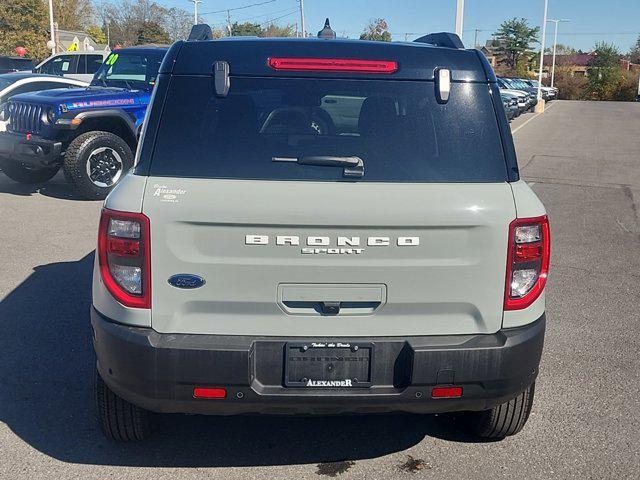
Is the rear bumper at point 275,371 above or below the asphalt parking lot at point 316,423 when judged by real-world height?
above

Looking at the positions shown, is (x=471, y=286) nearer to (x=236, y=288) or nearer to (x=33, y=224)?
(x=236, y=288)

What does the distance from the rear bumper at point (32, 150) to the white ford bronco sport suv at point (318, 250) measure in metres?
7.46

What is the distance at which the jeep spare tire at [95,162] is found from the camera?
10.1 metres

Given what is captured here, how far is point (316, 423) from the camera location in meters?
3.96

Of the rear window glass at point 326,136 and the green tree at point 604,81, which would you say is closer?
the rear window glass at point 326,136

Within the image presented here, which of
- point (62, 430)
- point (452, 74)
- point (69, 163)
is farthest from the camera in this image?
point (69, 163)

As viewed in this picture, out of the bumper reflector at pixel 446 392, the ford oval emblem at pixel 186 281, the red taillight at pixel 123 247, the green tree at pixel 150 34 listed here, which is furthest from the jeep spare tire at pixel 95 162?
the green tree at pixel 150 34

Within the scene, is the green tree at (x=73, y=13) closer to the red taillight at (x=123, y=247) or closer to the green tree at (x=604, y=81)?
the green tree at (x=604, y=81)

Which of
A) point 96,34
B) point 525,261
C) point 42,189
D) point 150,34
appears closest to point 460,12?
point 42,189

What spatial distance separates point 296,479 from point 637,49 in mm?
126631

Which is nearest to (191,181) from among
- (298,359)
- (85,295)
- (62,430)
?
(298,359)

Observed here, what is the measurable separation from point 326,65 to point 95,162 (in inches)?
312

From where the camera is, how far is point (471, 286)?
3066mm

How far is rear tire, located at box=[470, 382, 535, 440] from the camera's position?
3547 millimetres
